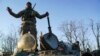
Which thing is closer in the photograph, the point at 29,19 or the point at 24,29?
the point at 29,19

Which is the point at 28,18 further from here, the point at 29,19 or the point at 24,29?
the point at 24,29

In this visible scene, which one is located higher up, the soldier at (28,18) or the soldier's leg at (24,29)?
the soldier at (28,18)

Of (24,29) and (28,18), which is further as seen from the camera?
(24,29)

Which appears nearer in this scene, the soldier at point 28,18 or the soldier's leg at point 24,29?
the soldier at point 28,18

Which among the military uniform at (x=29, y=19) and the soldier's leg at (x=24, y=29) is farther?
the soldier's leg at (x=24, y=29)

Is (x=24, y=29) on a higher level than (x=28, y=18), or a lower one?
lower

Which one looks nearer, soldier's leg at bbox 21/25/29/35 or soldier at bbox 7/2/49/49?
soldier at bbox 7/2/49/49

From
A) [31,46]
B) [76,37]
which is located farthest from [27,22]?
[76,37]

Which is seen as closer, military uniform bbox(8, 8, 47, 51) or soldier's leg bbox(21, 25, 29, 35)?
military uniform bbox(8, 8, 47, 51)

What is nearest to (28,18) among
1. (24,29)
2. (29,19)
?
(29,19)

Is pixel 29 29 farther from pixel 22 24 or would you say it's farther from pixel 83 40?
pixel 83 40

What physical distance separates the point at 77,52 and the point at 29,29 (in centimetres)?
492

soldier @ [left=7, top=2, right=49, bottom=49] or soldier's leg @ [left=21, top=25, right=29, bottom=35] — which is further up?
soldier @ [left=7, top=2, right=49, bottom=49]

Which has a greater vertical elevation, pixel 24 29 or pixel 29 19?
pixel 29 19
